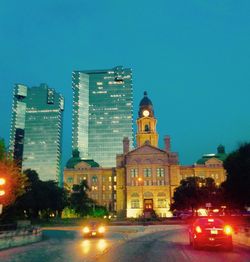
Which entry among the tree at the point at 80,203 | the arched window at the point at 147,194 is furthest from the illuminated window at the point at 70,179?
the tree at the point at 80,203

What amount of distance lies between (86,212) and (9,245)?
67.8 m

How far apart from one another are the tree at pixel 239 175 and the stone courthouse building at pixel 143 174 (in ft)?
182

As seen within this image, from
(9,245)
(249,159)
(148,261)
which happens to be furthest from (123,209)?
(148,261)

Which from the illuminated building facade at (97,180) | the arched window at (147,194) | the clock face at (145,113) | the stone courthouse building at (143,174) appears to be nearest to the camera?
the stone courthouse building at (143,174)

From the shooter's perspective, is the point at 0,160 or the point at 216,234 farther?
the point at 0,160

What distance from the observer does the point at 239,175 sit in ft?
154

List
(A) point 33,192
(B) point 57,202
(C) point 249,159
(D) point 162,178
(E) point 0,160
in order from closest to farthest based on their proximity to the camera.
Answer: (E) point 0,160 < (C) point 249,159 < (A) point 33,192 < (B) point 57,202 < (D) point 162,178

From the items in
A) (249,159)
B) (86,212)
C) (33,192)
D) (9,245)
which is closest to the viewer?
(9,245)

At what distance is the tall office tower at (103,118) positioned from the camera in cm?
18238

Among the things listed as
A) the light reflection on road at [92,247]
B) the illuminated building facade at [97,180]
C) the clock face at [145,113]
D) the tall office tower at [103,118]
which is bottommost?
the light reflection on road at [92,247]

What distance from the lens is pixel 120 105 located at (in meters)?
191

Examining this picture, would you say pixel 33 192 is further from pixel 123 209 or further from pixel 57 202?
pixel 123 209

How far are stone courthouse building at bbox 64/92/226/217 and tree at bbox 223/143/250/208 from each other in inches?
2186

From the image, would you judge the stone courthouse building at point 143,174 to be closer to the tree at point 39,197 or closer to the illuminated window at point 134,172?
the illuminated window at point 134,172
